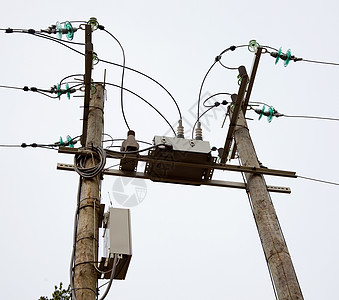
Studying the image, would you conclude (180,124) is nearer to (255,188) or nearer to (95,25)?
(255,188)

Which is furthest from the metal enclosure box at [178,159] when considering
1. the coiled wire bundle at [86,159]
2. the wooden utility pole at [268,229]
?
the coiled wire bundle at [86,159]

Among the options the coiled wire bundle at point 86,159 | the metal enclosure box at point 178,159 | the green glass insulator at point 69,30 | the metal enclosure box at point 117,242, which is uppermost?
the green glass insulator at point 69,30

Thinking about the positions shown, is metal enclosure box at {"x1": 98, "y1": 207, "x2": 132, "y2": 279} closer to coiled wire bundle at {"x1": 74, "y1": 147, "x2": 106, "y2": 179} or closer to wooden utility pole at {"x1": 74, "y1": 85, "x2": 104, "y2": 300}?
wooden utility pole at {"x1": 74, "y1": 85, "x2": 104, "y2": 300}

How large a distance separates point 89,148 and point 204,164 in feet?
5.03

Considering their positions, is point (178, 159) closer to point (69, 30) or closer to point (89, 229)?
point (89, 229)

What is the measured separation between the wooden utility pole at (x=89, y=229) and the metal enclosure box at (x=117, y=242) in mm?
128

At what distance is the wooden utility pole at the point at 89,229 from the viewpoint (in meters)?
4.14

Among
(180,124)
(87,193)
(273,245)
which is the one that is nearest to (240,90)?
(180,124)

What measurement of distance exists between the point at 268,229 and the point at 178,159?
→ 137 centimetres

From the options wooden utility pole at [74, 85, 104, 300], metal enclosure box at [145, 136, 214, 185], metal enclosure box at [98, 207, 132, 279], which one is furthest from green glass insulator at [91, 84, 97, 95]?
metal enclosure box at [98, 207, 132, 279]

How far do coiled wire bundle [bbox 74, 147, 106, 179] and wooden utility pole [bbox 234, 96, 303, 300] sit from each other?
1.93 meters

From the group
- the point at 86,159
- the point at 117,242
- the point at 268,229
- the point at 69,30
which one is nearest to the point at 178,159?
the point at 86,159

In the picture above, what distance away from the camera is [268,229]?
553 cm

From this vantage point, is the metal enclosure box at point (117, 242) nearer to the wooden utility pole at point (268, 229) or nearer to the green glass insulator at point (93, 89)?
the wooden utility pole at point (268, 229)
